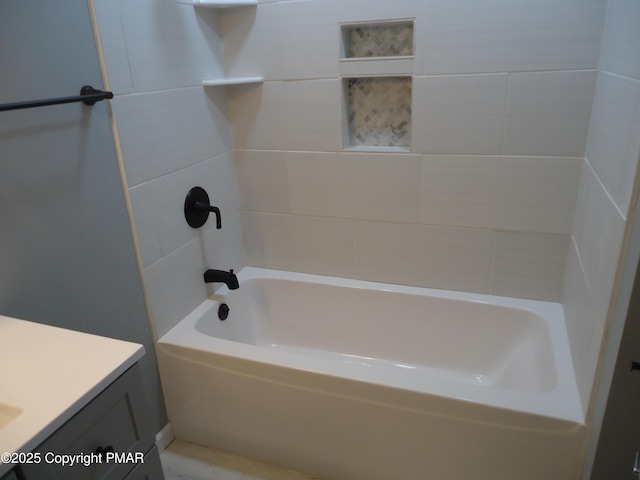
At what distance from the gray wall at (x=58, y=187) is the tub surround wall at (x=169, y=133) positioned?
3.5 inches

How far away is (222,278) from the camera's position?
6.54ft

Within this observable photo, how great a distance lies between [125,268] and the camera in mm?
1572

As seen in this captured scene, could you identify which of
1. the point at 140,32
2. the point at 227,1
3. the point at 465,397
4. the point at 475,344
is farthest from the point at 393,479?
the point at 227,1

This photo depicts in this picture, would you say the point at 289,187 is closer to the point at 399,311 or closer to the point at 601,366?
the point at 399,311

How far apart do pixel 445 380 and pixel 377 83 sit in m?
1.21

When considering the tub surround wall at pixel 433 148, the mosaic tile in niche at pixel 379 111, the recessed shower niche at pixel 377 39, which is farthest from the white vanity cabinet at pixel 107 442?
the recessed shower niche at pixel 377 39

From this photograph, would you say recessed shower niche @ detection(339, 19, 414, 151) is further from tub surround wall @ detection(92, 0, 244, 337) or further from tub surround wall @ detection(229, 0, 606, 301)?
tub surround wall @ detection(92, 0, 244, 337)

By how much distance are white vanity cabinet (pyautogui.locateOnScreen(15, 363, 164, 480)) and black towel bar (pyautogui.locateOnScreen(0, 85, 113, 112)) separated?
696 mm

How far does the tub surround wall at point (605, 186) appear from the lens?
1118mm

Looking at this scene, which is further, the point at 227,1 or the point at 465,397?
the point at 227,1

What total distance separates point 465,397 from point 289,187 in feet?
3.91

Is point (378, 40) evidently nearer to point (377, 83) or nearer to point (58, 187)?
point (377, 83)

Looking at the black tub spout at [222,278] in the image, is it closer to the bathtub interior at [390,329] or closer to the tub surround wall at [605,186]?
the bathtub interior at [390,329]

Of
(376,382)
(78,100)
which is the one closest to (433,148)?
(376,382)
